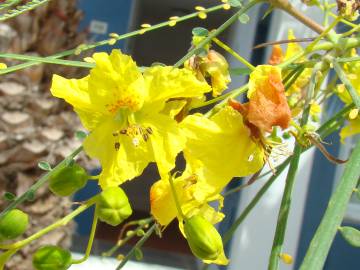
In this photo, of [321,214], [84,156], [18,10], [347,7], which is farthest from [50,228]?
[321,214]

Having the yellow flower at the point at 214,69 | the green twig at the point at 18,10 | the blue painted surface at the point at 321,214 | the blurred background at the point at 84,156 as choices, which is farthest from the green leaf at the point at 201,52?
the blue painted surface at the point at 321,214

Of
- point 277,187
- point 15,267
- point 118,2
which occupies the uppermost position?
point 118,2

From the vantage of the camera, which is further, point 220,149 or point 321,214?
point 321,214

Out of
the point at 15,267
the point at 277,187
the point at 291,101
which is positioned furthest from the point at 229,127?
the point at 277,187

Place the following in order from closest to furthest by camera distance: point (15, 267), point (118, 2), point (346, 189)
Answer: point (346, 189), point (15, 267), point (118, 2)

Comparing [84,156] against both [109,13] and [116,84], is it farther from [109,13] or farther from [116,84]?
[109,13]

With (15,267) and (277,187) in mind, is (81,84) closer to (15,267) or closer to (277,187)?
(15,267)

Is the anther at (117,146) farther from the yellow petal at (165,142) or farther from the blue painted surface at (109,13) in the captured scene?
the blue painted surface at (109,13)
